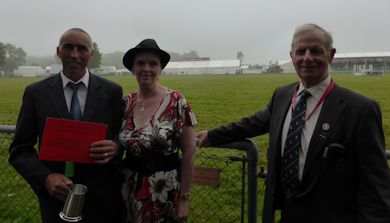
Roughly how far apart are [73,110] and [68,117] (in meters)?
0.06

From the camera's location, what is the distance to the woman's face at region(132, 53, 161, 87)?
9.65 ft

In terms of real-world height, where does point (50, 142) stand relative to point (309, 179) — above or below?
above

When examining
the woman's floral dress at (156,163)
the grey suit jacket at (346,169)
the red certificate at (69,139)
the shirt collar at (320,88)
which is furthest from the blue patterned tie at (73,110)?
the shirt collar at (320,88)

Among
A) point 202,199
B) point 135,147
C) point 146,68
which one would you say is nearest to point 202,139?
point 135,147

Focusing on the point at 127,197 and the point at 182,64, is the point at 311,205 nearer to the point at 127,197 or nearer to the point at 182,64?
the point at 127,197

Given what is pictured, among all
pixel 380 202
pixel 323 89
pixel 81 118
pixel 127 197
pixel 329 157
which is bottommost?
pixel 127 197

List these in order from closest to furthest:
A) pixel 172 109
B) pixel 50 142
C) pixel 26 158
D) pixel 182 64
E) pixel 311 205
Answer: pixel 311 205 < pixel 50 142 < pixel 26 158 < pixel 172 109 < pixel 182 64

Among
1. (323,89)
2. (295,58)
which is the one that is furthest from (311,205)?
(295,58)

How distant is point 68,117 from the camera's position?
2.68 meters

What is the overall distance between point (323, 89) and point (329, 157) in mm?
462

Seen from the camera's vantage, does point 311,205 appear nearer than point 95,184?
Yes

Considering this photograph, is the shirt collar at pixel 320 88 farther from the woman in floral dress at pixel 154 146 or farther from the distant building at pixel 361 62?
the distant building at pixel 361 62

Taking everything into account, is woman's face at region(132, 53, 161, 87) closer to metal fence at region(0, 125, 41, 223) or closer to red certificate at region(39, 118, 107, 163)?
red certificate at region(39, 118, 107, 163)

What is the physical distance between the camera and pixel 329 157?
2.22m
